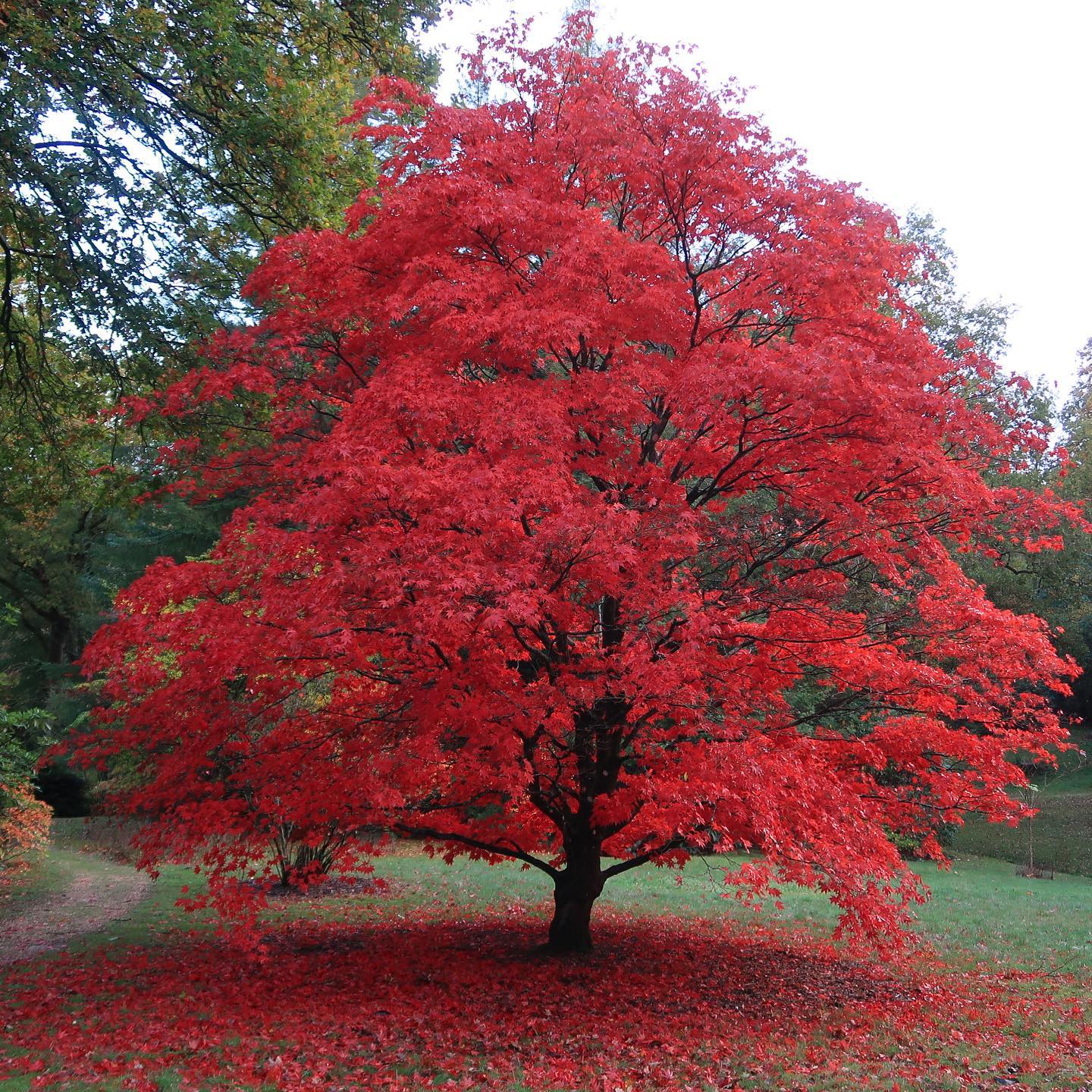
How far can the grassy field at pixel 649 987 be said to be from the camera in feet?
19.3

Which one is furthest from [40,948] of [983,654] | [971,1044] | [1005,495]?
[1005,495]

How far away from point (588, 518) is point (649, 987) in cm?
472

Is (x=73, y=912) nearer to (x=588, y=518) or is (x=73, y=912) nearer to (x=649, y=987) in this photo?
(x=649, y=987)

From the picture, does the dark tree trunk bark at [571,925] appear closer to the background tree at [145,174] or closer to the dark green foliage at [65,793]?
the background tree at [145,174]

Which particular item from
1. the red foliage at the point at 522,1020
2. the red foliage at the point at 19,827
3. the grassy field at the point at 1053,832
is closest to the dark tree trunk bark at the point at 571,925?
the red foliage at the point at 522,1020

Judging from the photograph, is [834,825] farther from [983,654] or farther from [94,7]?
[94,7]

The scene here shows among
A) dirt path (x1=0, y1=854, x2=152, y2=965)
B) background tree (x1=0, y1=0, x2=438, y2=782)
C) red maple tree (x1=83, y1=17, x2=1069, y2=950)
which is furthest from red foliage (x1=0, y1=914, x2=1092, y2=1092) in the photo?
background tree (x1=0, y1=0, x2=438, y2=782)

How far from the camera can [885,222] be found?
24.9 ft

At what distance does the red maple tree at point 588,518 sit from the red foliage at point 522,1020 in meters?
1.08

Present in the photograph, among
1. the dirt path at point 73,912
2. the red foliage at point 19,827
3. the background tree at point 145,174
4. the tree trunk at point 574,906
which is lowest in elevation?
the dirt path at point 73,912

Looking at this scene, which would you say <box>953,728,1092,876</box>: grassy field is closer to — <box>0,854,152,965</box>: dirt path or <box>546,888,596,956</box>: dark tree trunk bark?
<box>546,888,596,956</box>: dark tree trunk bark

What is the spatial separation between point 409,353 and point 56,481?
21.1 feet

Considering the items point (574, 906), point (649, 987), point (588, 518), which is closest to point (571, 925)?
point (574, 906)

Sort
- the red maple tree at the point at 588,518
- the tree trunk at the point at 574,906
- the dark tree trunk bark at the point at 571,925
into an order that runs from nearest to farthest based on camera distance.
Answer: the red maple tree at the point at 588,518 < the tree trunk at the point at 574,906 < the dark tree trunk bark at the point at 571,925
